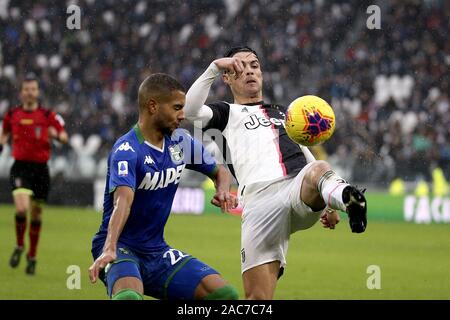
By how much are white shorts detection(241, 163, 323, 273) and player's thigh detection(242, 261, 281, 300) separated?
Answer: 4 cm

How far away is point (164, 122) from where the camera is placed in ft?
19.7

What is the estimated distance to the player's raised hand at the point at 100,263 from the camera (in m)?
5.34

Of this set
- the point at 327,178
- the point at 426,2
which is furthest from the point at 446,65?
the point at 327,178

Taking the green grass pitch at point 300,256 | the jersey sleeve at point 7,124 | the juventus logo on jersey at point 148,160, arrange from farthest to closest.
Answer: the jersey sleeve at point 7,124 < the green grass pitch at point 300,256 < the juventus logo on jersey at point 148,160

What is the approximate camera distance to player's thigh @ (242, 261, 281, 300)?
6715 mm

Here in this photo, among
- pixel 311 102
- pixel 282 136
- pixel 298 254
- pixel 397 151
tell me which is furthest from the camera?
pixel 397 151

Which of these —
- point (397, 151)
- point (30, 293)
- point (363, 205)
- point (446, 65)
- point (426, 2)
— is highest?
point (426, 2)

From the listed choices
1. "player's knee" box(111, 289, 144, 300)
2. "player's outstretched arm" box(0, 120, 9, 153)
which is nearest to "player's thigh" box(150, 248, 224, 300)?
"player's knee" box(111, 289, 144, 300)

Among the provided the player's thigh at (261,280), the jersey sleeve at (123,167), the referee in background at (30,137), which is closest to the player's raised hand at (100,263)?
the jersey sleeve at (123,167)

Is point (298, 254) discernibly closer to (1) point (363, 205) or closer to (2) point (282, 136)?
(2) point (282, 136)

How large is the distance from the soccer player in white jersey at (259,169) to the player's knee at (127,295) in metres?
1.43

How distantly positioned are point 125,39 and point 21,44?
2675 mm

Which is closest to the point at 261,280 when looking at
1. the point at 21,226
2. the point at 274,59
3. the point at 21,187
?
the point at 21,226

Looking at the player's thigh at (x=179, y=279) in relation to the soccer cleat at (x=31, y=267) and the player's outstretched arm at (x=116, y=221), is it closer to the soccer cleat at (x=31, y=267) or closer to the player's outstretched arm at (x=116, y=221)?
the player's outstretched arm at (x=116, y=221)
